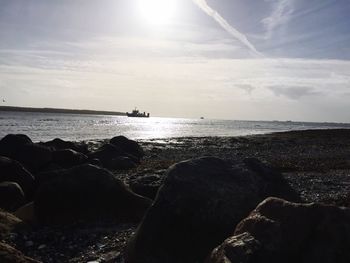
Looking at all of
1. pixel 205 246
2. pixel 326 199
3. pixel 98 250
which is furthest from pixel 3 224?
pixel 326 199

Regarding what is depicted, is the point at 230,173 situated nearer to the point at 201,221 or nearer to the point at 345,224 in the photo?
the point at 201,221

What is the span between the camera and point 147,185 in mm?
11852

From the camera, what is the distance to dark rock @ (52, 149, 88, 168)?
18.1 meters

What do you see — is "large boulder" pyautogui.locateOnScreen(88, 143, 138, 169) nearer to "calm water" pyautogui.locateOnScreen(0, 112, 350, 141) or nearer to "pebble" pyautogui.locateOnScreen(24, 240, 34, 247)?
"pebble" pyautogui.locateOnScreen(24, 240, 34, 247)

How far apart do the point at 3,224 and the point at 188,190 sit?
4322 millimetres

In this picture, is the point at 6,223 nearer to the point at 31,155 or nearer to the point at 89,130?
the point at 31,155

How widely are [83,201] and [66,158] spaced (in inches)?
359

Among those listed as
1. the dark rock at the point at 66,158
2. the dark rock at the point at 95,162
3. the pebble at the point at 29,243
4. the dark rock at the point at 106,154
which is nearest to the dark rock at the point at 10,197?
the pebble at the point at 29,243

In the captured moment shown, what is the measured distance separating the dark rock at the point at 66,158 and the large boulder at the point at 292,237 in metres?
13.7

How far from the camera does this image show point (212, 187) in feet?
22.8

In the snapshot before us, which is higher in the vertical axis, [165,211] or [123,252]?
[165,211]

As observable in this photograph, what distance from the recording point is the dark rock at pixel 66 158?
1813 cm

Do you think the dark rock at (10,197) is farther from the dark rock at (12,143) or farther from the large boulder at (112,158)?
the large boulder at (112,158)

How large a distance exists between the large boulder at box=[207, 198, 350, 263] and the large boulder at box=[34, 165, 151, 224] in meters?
4.87
